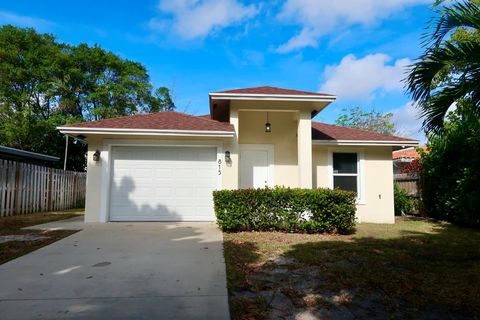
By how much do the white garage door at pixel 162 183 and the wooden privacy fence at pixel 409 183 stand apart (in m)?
8.57

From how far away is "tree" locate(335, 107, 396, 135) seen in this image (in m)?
31.5

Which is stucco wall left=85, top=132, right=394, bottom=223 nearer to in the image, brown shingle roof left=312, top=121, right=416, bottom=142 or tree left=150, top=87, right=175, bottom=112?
brown shingle roof left=312, top=121, right=416, bottom=142

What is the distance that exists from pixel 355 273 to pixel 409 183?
35.2 ft

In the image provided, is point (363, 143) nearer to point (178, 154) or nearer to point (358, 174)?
point (358, 174)

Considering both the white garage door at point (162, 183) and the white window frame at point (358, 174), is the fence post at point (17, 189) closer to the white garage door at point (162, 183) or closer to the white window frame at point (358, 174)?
the white garage door at point (162, 183)

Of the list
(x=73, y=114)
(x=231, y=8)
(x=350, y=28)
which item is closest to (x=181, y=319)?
(x=231, y=8)

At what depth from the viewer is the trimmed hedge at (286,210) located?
8188 mm

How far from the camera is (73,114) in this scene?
83.0 ft

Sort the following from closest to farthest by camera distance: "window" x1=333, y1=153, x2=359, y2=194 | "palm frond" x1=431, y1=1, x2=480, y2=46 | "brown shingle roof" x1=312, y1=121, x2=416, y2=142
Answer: "palm frond" x1=431, y1=1, x2=480, y2=46, "brown shingle roof" x1=312, y1=121, x2=416, y2=142, "window" x1=333, y1=153, x2=359, y2=194

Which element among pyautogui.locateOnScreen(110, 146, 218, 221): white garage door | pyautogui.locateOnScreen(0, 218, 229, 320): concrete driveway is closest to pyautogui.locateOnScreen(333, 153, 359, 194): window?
pyautogui.locateOnScreen(110, 146, 218, 221): white garage door

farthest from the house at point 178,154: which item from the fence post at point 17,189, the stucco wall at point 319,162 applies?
the fence post at point 17,189

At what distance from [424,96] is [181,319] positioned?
18.0 feet

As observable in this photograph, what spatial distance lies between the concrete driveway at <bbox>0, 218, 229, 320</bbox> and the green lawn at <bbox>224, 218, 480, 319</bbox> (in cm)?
34

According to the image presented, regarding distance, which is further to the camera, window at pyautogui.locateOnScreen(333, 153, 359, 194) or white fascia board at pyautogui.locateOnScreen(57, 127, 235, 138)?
window at pyautogui.locateOnScreen(333, 153, 359, 194)
